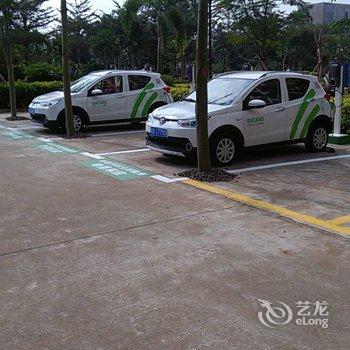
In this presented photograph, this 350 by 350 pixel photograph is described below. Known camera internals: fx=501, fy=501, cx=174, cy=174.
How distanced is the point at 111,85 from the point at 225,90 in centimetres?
507

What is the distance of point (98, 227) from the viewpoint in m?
5.21

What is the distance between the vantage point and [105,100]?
13.1 meters

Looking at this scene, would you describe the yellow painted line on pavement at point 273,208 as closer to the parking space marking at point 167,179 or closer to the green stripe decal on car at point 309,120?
the parking space marking at point 167,179

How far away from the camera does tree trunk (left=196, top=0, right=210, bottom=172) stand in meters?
7.13

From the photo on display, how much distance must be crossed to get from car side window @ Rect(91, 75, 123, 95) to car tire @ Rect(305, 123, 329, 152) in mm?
5619

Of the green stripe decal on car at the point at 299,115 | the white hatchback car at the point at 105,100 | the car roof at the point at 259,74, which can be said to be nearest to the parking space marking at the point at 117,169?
the car roof at the point at 259,74

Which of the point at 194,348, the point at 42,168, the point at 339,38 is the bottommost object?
the point at 194,348

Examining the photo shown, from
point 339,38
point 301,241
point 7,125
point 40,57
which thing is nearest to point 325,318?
point 301,241

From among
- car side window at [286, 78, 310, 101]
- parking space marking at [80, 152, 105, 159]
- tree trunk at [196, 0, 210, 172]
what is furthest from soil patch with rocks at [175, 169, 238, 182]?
car side window at [286, 78, 310, 101]

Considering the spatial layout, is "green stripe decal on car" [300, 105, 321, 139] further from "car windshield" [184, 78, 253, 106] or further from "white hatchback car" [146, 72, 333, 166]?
"car windshield" [184, 78, 253, 106]

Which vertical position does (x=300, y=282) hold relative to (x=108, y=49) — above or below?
below

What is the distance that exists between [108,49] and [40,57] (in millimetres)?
8056

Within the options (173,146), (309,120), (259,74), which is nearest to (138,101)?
(259,74)

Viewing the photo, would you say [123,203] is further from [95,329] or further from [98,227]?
[95,329]
